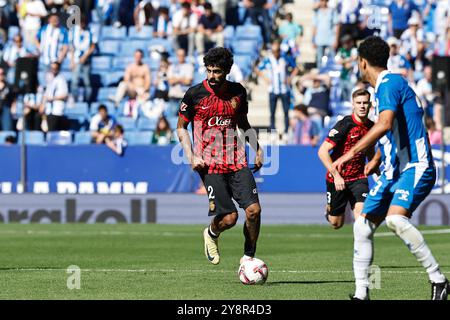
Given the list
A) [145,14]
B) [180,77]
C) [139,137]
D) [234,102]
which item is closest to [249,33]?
[180,77]

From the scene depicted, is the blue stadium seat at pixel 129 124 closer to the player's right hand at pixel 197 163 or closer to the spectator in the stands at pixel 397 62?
the spectator in the stands at pixel 397 62

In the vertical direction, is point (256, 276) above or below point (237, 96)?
below

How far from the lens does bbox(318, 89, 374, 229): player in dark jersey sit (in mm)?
15672

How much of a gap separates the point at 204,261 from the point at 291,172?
11.0m

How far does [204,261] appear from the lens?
54.7 ft

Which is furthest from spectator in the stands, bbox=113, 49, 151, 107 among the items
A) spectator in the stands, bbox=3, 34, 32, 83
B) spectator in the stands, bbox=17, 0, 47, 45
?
spectator in the stands, bbox=17, 0, 47, 45

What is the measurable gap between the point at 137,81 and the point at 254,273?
59.1 ft

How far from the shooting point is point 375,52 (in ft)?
35.1

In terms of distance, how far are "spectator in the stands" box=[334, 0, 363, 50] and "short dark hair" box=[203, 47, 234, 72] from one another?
56.4 ft

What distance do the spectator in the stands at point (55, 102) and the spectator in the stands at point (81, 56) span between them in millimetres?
841

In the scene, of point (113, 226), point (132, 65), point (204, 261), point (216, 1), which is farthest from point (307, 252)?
point (216, 1)

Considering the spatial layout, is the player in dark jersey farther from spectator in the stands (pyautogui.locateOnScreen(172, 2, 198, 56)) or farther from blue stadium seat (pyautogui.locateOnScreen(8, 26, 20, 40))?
blue stadium seat (pyautogui.locateOnScreen(8, 26, 20, 40))

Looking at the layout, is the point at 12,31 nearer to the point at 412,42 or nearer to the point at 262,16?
the point at 262,16
